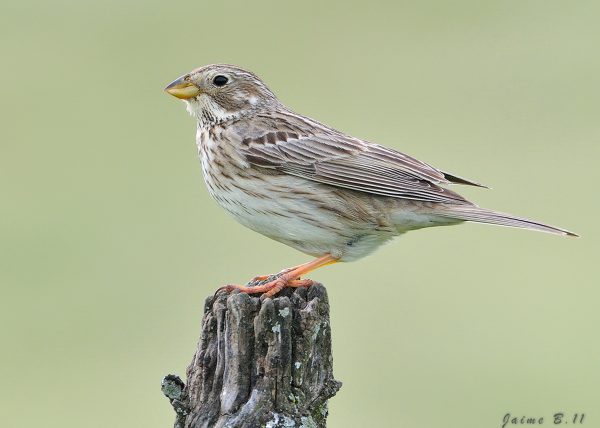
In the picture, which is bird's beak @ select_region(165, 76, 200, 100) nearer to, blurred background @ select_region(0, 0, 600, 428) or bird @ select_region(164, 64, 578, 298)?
bird @ select_region(164, 64, 578, 298)

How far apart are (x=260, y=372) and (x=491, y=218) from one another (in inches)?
105

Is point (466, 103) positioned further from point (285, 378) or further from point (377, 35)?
point (285, 378)

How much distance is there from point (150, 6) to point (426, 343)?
37.1 ft

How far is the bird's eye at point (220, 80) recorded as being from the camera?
967 centimetres

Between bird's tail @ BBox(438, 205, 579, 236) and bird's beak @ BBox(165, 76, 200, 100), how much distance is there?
198cm

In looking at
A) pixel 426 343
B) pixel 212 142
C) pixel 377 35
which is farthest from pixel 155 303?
pixel 377 35

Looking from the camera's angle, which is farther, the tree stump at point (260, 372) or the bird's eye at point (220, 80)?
the bird's eye at point (220, 80)

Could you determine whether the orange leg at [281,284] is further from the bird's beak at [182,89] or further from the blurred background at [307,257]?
the blurred background at [307,257]

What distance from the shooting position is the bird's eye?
31.7 ft

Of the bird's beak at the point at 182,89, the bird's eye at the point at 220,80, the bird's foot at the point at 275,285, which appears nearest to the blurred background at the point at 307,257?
the bird's eye at the point at 220,80
